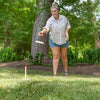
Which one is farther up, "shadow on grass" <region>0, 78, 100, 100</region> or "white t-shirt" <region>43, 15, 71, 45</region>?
"white t-shirt" <region>43, 15, 71, 45</region>

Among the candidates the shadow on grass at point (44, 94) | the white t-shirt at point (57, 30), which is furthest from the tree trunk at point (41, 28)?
the shadow on grass at point (44, 94)

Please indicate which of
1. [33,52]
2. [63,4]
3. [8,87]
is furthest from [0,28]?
[8,87]

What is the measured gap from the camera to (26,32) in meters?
15.5

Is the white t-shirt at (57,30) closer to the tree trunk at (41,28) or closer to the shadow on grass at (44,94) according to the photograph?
the shadow on grass at (44,94)

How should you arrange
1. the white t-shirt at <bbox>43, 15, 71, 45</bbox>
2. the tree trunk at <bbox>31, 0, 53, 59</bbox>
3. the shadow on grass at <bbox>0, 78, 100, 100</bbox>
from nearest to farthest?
the shadow on grass at <bbox>0, 78, 100, 100</bbox>
the white t-shirt at <bbox>43, 15, 71, 45</bbox>
the tree trunk at <bbox>31, 0, 53, 59</bbox>

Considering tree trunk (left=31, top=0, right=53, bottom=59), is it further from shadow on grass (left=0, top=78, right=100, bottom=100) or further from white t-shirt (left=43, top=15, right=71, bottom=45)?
shadow on grass (left=0, top=78, right=100, bottom=100)

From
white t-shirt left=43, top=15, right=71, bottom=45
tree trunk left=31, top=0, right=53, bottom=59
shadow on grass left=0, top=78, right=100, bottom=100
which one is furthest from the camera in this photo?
tree trunk left=31, top=0, right=53, bottom=59

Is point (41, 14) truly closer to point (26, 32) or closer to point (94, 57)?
point (94, 57)

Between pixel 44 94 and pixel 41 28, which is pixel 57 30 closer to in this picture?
pixel 44 94

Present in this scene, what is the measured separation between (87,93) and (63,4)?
239 inches

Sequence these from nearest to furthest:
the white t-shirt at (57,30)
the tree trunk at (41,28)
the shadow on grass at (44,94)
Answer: the shadow on grass at (44,94), the white t-shirt at (57,30), the tree trunk at (41,28)

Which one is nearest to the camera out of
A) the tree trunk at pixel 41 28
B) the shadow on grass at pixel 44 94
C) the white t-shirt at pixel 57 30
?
the shadow on grass at pixel 44 94

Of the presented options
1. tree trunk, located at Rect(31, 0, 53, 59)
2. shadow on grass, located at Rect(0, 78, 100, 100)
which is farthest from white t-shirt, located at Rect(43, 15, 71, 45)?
tree trunk, located at Rect(31, 0, 53, 59)

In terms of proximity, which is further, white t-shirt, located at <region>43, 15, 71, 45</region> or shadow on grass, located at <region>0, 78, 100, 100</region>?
white t-shirt, located at <region>43, 15, 71, 45</region>
